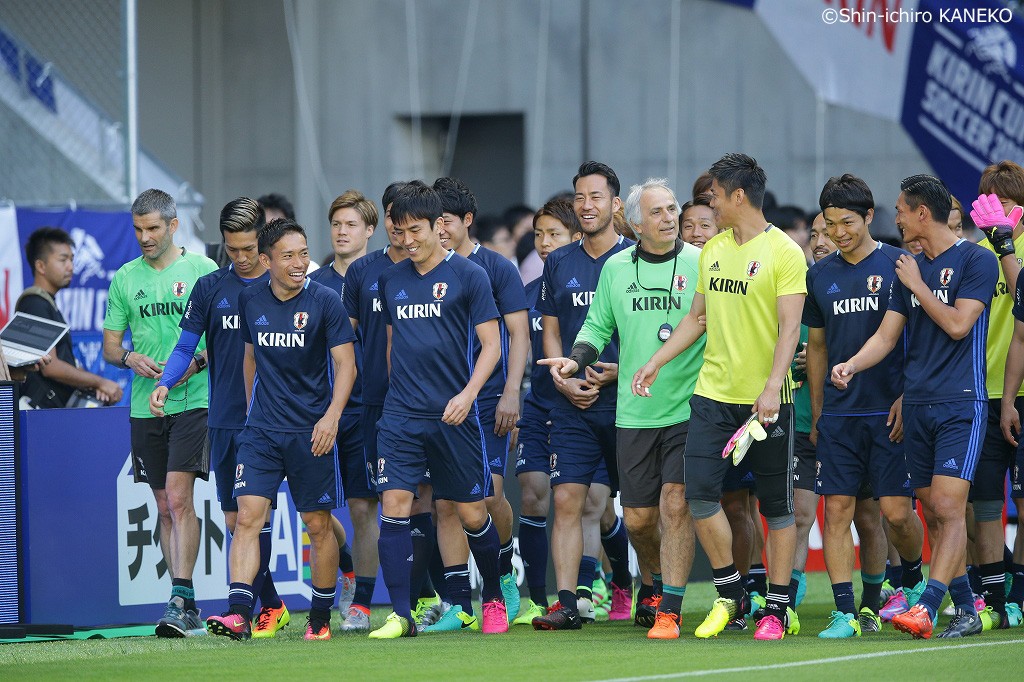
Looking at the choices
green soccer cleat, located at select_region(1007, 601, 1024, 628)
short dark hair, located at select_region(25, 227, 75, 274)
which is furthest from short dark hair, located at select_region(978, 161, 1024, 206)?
short dark hair, located at select_region(25, 227, 75, 274)

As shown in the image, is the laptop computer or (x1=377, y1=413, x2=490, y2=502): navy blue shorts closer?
(x1=377, y1=413, x2=490, y2=502): navy blue shorts

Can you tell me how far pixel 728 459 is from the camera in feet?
25.6

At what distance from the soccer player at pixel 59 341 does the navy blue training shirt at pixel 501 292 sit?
2.92 m

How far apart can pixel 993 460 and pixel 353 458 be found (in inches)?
147

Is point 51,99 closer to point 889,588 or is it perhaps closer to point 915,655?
point 889,588

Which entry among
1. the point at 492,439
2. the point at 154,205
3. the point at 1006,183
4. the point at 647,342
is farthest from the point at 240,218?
the point at 1006,183

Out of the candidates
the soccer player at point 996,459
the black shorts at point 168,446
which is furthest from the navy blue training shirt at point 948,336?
the black shorts at point 168,446

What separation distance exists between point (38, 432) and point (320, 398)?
7.72 ft

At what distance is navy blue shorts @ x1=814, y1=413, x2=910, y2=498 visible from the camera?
8180 mm

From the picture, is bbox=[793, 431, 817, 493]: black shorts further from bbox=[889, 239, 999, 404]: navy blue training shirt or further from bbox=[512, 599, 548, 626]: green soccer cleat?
bbox=[512, 599, 548, 626]: green soccer cleat

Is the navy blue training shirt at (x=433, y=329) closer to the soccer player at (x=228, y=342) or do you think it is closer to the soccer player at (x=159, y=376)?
the soccer player at (x=228, y=342)

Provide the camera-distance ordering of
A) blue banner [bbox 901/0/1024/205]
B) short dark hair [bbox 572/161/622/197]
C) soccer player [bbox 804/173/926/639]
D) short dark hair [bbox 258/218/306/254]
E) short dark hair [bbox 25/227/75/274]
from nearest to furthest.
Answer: soccer player [bbox 804/173/926/639]
short dark hair [bbox 258/218/306/254]
short dark hair [bbox 572/161/622/197]
short dark hair [bbox 25/227/75/274]
blue banner [bbox 901/0/1024/205]

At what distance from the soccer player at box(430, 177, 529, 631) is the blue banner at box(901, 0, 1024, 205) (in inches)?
219

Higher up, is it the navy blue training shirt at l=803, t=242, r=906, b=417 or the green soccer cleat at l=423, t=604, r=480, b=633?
the navy blue training shirt at l=803, t=242, r=906, b=417
